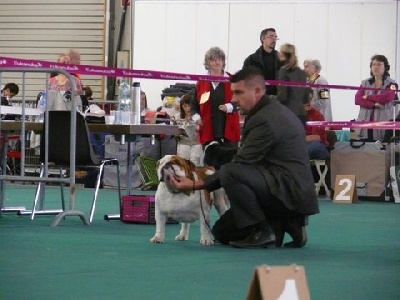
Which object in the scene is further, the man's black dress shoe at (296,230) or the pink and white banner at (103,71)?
the pink and white banner at (103,71)

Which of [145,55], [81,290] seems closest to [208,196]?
[81,290]

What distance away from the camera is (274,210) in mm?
6262

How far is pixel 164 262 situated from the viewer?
529 centimetres

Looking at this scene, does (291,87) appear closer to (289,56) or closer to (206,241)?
(289,56)

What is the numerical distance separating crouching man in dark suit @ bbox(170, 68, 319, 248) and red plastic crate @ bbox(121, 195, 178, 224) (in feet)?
4.88

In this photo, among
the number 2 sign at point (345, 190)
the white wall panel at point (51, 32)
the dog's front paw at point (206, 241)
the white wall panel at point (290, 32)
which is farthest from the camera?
the white wall panel at point (51, 32)

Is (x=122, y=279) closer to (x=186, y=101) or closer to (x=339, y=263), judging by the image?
(x=339, y=263)

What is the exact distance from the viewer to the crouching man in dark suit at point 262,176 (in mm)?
6109

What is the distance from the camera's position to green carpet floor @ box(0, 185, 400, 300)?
4.28 meters

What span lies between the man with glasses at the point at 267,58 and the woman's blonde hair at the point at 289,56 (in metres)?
0.43

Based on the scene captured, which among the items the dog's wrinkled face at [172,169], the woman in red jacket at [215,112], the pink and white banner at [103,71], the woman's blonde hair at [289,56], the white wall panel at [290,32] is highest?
the white wall panel at [290,32]

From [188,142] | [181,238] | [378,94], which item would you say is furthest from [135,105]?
[378,94]

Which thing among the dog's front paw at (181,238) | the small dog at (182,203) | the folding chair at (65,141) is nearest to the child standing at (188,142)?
the folding chair at (65,141)

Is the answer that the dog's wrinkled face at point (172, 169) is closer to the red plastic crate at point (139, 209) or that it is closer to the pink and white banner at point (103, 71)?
the red plastic crate at point (139, 209)
